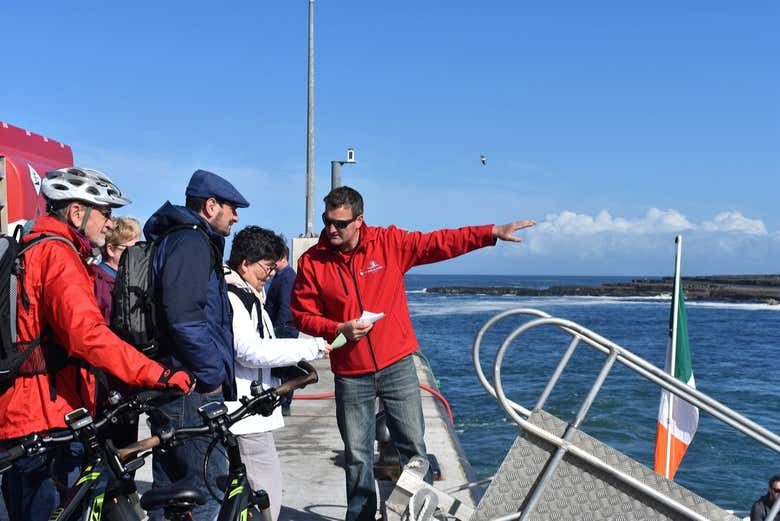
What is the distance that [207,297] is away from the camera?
11.5 feet

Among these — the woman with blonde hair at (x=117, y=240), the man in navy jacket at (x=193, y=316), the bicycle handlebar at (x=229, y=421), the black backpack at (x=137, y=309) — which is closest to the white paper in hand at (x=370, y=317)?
the bicycle handlebar at (x=229, y=421)

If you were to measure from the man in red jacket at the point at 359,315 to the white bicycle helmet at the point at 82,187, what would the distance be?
1.31 m

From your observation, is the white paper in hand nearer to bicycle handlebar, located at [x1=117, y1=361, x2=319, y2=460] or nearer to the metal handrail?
bicycle handlebar, located at [x1=117, y1=361, x2=319, y2=460]

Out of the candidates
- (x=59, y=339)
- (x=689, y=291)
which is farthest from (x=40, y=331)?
(x=689, y=291)

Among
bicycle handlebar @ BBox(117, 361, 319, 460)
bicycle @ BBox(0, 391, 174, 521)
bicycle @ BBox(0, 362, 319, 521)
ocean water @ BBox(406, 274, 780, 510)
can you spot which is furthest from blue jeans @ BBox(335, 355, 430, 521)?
ocean water @ BBox(406, 274, 780, 510)

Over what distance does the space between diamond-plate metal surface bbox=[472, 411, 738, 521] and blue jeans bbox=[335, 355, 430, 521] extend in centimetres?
136

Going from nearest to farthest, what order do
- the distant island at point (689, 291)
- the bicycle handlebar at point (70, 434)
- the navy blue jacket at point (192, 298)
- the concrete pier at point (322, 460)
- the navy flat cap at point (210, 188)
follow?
the bicycle handlebar at point (70, 434) < the navy blue jacket at point (192, 298) < the navy flat cap at point (210, 188) < the concrete pier at point (322, 460) < the distant island at point (689, 291)

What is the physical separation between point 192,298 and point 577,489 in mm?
1733

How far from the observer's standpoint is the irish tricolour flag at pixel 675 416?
26.3 feet

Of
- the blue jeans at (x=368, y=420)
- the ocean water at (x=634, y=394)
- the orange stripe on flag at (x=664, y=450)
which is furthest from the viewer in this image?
the ocean water at (x=634, y=394)

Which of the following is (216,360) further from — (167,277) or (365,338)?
(365,338)

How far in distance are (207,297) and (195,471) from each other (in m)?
0.75

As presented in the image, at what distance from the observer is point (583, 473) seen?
3229 millimetres

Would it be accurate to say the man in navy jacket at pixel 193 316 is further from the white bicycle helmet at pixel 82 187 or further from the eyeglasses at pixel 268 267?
the eyeglasses at pixel 268 267
